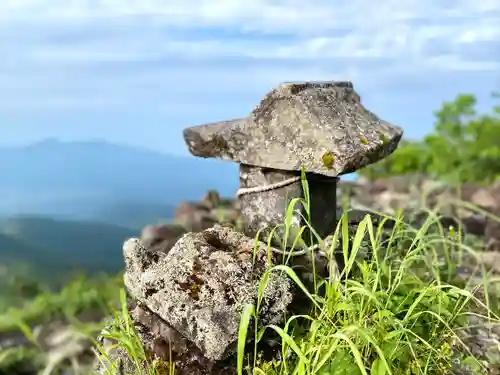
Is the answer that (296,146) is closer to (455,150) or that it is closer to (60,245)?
(60,245)

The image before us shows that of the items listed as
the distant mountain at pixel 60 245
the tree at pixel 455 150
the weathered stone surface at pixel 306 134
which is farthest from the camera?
the tree at pixel 455 150

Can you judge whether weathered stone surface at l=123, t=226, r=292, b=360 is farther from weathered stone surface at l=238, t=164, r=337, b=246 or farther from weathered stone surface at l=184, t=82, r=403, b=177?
weathered stone surface at l=184, t=82, r=403, b=177

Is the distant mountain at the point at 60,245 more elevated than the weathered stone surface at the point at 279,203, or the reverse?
the weathered stone surface at the point at 279,203

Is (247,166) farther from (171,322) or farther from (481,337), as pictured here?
(481,337)

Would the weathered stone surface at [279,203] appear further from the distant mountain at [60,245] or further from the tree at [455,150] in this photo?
the tree at [455,150]

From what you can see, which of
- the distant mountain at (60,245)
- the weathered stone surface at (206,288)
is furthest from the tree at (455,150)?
the weathered stone surface at (206,288)

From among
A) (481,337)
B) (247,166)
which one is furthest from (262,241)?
(481,337)

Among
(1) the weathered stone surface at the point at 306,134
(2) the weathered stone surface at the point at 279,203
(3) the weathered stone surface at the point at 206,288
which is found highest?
(1) the weathered stone surface at the point at 306,134

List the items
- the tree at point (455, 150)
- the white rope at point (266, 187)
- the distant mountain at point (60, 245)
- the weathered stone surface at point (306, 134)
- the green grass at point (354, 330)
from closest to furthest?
1. the green grass at point (354, 330)
2. the weathered stone surface at point (306, 134)
3. the white rope at point (266, 187)
4. the distant mountain at point (60, 245)
5. the tree at point (455, 150)
